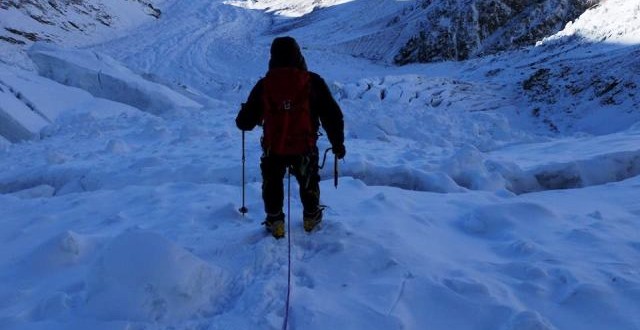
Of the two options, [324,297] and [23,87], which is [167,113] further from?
[324,297]

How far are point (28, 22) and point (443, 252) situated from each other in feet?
80.5

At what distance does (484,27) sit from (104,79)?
15522mm

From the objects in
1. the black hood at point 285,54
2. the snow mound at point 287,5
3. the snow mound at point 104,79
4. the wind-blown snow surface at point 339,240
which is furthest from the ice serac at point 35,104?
the snow mound at point 287,5

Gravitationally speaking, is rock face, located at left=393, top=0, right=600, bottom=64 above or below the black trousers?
above

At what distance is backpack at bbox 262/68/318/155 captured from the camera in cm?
366

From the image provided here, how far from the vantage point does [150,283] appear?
10.2 feet

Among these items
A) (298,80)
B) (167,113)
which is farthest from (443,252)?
(167,113)

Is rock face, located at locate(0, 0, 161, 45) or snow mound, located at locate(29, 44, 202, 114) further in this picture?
rock face, located at locate(0, 0, 161, 45)

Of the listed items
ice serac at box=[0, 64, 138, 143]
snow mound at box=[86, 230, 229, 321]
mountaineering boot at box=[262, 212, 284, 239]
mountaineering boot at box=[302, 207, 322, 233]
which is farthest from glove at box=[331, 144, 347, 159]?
ice serac at box=[0, 64, 138, 143]

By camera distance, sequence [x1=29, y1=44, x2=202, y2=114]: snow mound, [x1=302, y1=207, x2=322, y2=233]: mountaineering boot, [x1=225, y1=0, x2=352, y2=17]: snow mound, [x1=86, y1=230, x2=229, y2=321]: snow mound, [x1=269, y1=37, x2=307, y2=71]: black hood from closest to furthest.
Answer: [x1=86, y1=230, x2=229, y2=321]: snow mound
[x1=269, y1=37, x2=307, y2=71]: black hood
[x1=302, y1=207, x2=322, y2=233]: mountaineering boot
[x1=29, y1=44, x2=202, y2=114]: snow mound
[x1=225, y1=0, x2=352, y2=17]: snow mound

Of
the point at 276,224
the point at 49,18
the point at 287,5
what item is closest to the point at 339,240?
the point at 276,224

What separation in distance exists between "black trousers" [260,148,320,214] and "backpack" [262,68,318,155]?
92 millimetres

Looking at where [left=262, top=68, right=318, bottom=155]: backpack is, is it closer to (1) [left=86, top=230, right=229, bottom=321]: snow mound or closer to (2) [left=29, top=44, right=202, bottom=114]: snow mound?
(1) [left=86, top=230, right=229, bottom=321]: snow mound

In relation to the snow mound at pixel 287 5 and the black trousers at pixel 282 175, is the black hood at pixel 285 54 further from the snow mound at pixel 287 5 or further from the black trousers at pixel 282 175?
the snow mound at pixel 287 5
